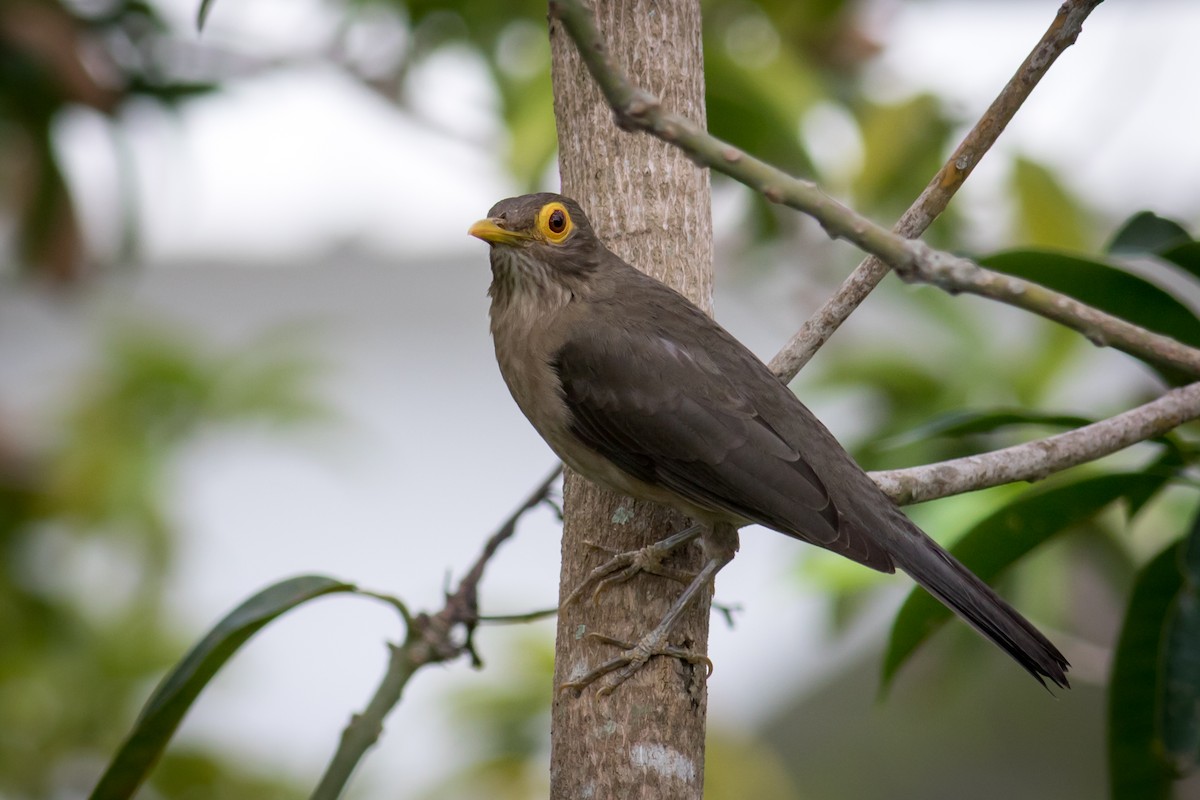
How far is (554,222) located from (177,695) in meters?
1.32

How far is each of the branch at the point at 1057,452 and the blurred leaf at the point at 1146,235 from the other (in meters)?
0.43

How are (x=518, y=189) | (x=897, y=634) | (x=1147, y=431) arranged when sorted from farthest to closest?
(x=518, y=189), (x=897, y=634), (x=1147, y=431)

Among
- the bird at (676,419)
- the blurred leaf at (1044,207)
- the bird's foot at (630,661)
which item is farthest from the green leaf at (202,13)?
the blurred leaf at (1044,207)

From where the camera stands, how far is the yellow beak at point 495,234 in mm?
2982

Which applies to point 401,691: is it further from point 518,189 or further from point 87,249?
point 87,249

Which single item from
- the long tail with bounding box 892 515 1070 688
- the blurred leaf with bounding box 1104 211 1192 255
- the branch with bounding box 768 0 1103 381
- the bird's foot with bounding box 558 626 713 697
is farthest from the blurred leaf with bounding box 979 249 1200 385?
the bird's foot with bounding box 558 626 713 697

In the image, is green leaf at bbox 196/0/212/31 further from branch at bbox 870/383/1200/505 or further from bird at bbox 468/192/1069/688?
branch at bbox 870/383/1200/505

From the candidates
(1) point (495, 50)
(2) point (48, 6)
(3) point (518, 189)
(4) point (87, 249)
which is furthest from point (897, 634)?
(4) point (87, 249)

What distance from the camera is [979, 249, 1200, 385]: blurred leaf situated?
288 cm

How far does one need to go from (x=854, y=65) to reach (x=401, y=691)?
3909mm

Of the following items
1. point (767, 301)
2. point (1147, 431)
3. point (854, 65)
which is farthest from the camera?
point (767, 301)

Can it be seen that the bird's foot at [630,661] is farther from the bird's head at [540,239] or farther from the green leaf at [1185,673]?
the green leaf at [1185,673]

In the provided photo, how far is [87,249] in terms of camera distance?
18.4 feet

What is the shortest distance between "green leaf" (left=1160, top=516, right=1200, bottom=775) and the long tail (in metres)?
0.38
